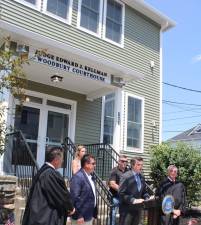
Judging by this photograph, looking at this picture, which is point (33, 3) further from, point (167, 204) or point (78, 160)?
point (167, 204)

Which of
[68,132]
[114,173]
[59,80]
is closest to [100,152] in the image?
[68,132]

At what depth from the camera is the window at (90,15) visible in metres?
12.6

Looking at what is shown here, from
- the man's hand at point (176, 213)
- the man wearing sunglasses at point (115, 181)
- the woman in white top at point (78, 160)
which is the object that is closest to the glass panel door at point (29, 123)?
the man wearing sunglasses at point (115, 181)

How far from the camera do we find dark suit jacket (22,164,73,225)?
4406 mm

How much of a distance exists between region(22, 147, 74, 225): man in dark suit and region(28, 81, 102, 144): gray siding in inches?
272

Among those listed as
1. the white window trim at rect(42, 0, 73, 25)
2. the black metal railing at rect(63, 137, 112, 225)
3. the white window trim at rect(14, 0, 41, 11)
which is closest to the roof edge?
the white window trim at rect(42, 0, 73, 25)

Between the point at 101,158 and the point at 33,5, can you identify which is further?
the point at 101,158

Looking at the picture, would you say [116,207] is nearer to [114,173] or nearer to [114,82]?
[114,173]

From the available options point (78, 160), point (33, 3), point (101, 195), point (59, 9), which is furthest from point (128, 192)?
point (59, 9)

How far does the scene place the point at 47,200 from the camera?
14.7 ft

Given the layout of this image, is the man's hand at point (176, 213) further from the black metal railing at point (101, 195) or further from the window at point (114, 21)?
the window at point (114, 21)

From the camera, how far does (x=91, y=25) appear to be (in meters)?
12.9

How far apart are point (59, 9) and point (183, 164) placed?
20.4 feet

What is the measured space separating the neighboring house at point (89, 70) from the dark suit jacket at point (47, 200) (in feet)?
14.5
